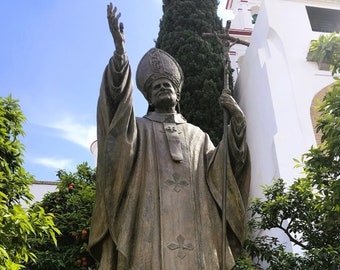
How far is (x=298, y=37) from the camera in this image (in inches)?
575

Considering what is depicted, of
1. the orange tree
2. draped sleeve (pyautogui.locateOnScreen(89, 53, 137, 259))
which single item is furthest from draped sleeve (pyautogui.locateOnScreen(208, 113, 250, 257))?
the orange tree

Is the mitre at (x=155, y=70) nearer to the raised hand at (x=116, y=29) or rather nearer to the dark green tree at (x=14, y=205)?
the raised hand at (x=116, y=29)

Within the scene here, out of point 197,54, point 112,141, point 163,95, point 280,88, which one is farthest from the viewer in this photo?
point 197,54

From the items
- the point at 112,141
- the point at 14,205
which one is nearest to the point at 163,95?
the point at 112,141

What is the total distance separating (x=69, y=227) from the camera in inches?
423

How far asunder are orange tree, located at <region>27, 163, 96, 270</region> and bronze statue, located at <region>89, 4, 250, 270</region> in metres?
5.63

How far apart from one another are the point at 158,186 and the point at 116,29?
1.24 m

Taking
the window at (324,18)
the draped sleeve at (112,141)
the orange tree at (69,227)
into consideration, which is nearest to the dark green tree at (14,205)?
the orange tree at (69,227)

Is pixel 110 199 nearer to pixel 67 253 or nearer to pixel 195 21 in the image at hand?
pixel 67 253

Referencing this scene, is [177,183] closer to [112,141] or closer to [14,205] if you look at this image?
[112,141]

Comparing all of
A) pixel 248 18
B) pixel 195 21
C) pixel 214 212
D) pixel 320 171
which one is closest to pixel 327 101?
pixel 320 171

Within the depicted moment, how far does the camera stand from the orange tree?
10.1 metres

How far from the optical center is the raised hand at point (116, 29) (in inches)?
156

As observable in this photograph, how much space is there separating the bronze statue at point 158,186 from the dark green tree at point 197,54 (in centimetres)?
979
